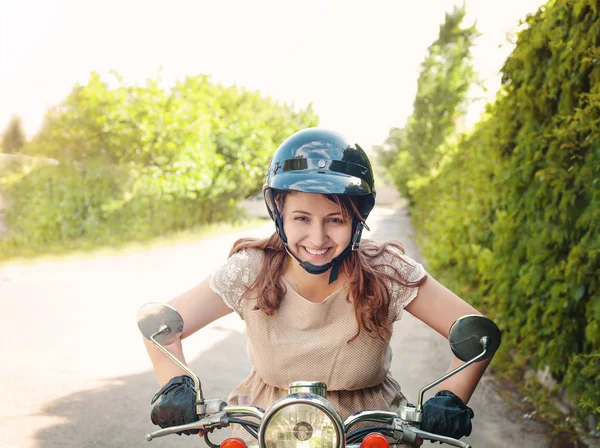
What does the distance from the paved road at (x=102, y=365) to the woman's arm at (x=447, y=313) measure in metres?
2.56

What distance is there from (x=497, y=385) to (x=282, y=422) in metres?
4.93

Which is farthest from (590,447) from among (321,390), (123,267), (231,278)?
(123,267)

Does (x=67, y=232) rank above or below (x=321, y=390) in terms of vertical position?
below

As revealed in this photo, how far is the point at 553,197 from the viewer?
15.8ft

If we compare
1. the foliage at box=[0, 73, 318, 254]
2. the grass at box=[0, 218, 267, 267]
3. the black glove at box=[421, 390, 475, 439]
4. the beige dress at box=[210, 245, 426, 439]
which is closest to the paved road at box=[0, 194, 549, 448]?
the grass at box=[0, 218, 267, 267]

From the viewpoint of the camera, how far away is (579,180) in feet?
14.5

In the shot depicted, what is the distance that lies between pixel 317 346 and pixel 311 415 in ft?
2.72

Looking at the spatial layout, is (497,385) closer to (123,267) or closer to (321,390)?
(321,390)

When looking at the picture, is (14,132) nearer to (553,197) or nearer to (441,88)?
(441,88)

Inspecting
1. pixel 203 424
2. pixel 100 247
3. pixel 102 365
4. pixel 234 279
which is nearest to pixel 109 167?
pixel 100 247

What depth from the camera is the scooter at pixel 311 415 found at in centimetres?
155

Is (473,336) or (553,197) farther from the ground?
(553,197)

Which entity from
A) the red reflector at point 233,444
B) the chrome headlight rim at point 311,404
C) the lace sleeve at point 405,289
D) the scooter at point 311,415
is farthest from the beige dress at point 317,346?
the chrome headlight rim at point 311,404

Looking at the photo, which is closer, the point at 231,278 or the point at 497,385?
the point at 231,278
